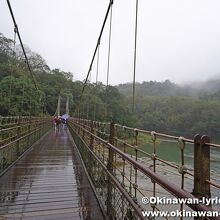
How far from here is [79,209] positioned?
2.80 m

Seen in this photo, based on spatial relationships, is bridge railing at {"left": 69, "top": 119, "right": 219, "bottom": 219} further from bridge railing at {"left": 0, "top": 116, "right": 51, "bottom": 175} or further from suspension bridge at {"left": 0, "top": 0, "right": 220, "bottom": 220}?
bridge railing at {"left": 0, "top": 116, "right": 51, "bottom": 175}

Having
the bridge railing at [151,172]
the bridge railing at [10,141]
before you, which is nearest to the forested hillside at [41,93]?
the bridge railing at [10,141]

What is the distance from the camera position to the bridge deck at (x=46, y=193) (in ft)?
8.75

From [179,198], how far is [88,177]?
3.05m

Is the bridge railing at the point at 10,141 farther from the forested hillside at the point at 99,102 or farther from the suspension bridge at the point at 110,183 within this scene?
the forested hillside at the point at 99,102

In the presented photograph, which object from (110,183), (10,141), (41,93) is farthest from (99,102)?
(110,183)

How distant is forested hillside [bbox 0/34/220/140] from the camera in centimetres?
1505

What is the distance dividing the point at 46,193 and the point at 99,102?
41.8 ft

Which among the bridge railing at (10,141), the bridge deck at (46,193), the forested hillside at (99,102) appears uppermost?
the forested hillside at (99,102)

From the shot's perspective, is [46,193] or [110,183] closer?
[110,183]

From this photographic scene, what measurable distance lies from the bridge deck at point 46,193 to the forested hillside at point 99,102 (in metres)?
1.18

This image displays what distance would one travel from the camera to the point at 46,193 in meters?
3.36

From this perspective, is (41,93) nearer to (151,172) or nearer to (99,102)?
(99,102)

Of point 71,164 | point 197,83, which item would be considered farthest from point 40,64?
point 197,83
